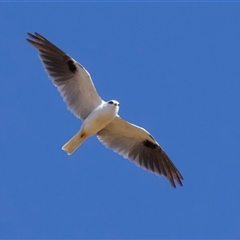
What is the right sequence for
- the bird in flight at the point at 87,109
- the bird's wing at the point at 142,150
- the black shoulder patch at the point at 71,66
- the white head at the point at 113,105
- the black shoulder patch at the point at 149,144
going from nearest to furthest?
1. the white head at the point at 113,105
2. the bird in flight at the point at 87,109
3. the black shoulder patch at the point at 71,66
4. the bird's wing at the point at 142,150
5. the black shoulder patch at the point at 149,144

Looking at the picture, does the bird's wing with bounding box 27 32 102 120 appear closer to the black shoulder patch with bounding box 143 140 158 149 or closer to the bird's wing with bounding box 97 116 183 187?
the bird's wing with bounding box 97 116 183 187

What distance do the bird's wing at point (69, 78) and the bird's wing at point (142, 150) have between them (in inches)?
36.7

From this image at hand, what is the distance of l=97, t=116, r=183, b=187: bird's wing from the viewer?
2431 cm

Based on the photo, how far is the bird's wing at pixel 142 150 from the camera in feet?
79.8

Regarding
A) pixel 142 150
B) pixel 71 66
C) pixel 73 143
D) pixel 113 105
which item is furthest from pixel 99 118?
pixel 142 150

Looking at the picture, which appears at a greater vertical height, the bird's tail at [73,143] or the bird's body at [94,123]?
the bird's body at [94,123]

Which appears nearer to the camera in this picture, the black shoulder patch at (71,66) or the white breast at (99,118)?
the white breast at (99,118)

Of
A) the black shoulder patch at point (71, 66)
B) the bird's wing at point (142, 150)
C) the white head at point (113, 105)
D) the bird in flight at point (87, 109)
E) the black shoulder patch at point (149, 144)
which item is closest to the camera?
the white head at point (113, 105)

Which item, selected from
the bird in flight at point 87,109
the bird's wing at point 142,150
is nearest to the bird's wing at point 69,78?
the bird in flight at point 87,109

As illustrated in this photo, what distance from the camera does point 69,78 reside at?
23.5m

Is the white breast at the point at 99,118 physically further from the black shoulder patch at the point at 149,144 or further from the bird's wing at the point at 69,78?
the black shoulder patch at the point at 149,144

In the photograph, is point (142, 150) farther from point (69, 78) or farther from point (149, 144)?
point (69, 78)

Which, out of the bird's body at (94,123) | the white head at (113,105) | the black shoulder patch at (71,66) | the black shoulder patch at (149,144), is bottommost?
the bird's body at (94,123)

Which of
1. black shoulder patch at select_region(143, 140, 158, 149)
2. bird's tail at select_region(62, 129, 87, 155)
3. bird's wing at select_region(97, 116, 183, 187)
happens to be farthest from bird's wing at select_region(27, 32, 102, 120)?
black shoulder patch at select_region(143, 140, 158, 149)
